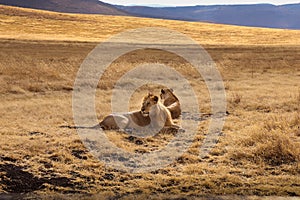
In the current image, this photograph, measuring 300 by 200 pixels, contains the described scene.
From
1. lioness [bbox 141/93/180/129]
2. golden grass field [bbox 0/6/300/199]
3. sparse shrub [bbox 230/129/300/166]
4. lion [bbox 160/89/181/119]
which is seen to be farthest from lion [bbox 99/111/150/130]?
sparse shrub [bbox 230/129/300/166]

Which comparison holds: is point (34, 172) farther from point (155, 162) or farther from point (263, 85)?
point (263, 85)

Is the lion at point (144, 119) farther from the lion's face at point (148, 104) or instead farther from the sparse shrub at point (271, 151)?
the sparse shrub at point (271, 151)

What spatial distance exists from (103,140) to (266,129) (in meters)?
3.47

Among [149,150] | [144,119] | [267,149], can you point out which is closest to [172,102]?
[144,119]

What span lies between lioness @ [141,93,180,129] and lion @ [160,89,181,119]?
1.09 meters

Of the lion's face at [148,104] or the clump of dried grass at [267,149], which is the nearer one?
the clump of dried grass at [267,149]

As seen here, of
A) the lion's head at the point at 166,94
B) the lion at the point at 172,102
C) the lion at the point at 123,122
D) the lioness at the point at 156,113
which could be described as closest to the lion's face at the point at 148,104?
the lioness at the point at 156,113

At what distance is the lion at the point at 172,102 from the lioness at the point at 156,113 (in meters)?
1.09

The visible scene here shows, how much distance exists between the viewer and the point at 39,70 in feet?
59.5

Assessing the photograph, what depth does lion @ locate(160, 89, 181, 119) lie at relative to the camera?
10945mm

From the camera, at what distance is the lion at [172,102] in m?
10.9

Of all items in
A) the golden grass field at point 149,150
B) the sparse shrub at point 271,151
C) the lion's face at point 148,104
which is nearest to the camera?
the golden grass field at point 149,150

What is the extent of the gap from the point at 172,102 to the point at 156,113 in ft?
7.26

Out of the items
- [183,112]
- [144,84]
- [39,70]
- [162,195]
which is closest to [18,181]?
[162,195]
